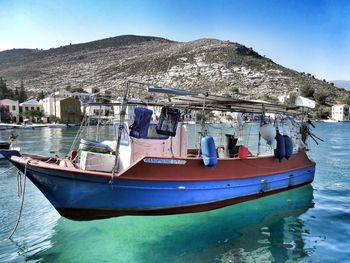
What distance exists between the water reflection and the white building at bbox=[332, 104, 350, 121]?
139 metres

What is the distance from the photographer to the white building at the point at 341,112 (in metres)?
140

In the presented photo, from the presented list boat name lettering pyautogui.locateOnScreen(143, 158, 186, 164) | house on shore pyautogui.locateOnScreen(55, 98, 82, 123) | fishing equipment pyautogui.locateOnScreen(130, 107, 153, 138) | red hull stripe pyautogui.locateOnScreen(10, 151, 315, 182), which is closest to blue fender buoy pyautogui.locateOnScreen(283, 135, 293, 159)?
red hull stripe pyautogui.locateOnScreen(10, 151, 315, 182)

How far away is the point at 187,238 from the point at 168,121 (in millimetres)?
3475

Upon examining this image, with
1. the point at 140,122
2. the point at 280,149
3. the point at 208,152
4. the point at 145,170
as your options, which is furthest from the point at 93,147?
the point at 280,149

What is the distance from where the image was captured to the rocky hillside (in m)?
137

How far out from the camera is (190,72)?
494ft

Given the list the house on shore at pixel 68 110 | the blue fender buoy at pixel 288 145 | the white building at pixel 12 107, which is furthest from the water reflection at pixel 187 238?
the white building at pixel 12 107

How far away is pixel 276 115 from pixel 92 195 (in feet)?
30.3

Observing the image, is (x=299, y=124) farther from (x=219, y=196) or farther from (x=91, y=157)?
(x=91, y=157)

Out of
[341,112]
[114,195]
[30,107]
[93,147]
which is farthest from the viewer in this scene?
[341,112]

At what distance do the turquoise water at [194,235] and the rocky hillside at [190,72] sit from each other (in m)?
111

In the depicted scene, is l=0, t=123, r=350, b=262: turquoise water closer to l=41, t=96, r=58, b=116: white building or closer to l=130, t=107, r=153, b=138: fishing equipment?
l=130, t=107, r=153, b=138: fishing equipment

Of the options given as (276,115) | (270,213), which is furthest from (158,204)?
(276,115)

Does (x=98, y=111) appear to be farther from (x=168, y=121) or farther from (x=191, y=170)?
(x=191, y=170)
